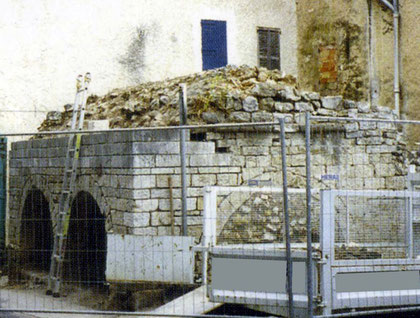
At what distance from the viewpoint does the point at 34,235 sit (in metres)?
12.1

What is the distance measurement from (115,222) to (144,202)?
2.14ft

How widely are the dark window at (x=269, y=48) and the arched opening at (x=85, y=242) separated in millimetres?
6453

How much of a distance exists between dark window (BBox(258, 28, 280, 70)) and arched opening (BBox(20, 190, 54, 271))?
643 centimetres

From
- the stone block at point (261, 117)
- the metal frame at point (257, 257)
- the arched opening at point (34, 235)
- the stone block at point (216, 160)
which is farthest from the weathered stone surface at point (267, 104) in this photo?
the arched opening at point (34, 235)

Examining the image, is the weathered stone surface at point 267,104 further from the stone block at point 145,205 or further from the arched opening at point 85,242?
the arched opening at point 85,242

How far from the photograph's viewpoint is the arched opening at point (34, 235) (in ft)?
38.1

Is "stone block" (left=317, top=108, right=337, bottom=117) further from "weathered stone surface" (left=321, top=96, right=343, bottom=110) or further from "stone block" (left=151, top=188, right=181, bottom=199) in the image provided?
"stone block" (left=151, top=188, right=181, bottom=199)

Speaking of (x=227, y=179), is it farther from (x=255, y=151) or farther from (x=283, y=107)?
(x=283, y=107)

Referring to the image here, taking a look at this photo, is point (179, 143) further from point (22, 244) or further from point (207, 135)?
Answer: point (22, 244)

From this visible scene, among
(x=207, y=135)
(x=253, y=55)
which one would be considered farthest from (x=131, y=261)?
(x=253, y=55)

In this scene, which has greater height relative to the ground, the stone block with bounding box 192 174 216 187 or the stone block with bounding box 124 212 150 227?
the stone block with bounding box 192 174 216 187

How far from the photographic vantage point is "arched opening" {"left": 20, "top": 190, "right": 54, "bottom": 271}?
11.6 metres

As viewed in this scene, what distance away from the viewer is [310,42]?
1566cm

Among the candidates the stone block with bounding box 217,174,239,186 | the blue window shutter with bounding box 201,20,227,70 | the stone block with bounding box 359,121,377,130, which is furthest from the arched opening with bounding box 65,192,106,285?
the blue window shutter with bounding box 201,20,227,70
